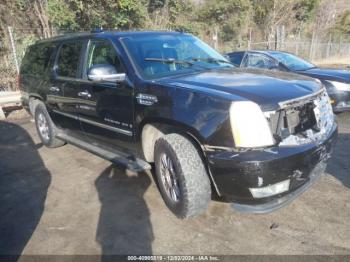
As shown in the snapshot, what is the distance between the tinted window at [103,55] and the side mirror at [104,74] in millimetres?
151

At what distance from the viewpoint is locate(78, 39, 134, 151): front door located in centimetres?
375

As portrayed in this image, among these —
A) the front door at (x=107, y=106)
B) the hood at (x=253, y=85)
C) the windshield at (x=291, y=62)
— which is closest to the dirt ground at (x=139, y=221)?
the front door at (x=107, y=106)

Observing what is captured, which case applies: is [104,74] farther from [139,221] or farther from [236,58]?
[236,58]

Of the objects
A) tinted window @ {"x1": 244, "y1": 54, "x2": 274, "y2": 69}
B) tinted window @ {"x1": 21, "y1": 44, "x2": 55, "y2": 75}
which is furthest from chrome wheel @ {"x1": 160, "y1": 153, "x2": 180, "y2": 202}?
tinted window @ {"x1": 244, "y1": 54, "x2": 274, "y2": 69}

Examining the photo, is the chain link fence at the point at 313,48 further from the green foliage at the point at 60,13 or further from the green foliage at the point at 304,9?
the green foliage at the point at 60,13

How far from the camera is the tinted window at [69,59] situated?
15.0 feet

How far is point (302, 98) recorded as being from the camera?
304cm

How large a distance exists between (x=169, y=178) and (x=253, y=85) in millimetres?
1263

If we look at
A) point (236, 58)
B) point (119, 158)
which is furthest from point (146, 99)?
point (236, 58)

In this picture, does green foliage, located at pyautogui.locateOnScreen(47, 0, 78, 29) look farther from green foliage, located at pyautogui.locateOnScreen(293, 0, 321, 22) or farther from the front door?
green foliage, located at pyautogui.locateOnScreen(293, 0, 321, 22)

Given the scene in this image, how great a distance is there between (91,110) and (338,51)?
26.9 metres

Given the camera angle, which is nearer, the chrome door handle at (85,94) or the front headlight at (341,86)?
the chrome door handle at (85,94)

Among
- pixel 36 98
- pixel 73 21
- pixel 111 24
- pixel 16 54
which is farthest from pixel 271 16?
pixel 36 98

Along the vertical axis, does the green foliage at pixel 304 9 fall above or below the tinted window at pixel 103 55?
above
